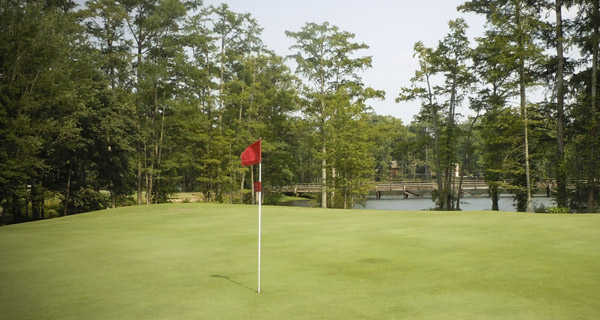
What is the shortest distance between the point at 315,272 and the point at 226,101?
26.3 m

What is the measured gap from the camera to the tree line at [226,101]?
20.6 meters

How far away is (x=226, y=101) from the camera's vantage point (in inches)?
1248

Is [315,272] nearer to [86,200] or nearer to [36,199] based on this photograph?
[36,199]

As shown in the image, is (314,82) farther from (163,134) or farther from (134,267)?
(134,267)

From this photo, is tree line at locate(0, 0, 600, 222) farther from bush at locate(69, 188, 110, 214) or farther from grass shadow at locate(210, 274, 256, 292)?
grass shadow at locate(210, 274, 256, 292)

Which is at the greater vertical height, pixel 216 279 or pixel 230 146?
pixel 230 146

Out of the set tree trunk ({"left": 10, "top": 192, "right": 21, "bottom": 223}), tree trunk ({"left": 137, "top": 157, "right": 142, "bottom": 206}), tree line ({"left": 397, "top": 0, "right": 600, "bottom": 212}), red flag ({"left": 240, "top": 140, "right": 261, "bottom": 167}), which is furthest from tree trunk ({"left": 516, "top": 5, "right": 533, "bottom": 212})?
tree trunk ({"left": 10, "top": 192, "right": 21, "bottom": 223})

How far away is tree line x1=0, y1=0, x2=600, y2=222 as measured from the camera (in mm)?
20578

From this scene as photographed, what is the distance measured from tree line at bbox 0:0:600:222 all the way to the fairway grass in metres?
10.4

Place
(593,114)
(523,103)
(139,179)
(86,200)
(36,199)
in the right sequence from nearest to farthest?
(593,114), (523,103), (36,199), (86,200), (139,179)

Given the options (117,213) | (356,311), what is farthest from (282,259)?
(117,213)

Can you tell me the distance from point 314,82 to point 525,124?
14852 millimetres

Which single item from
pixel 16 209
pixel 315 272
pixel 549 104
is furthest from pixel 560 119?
pixel 16 209

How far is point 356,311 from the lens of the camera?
486cm
